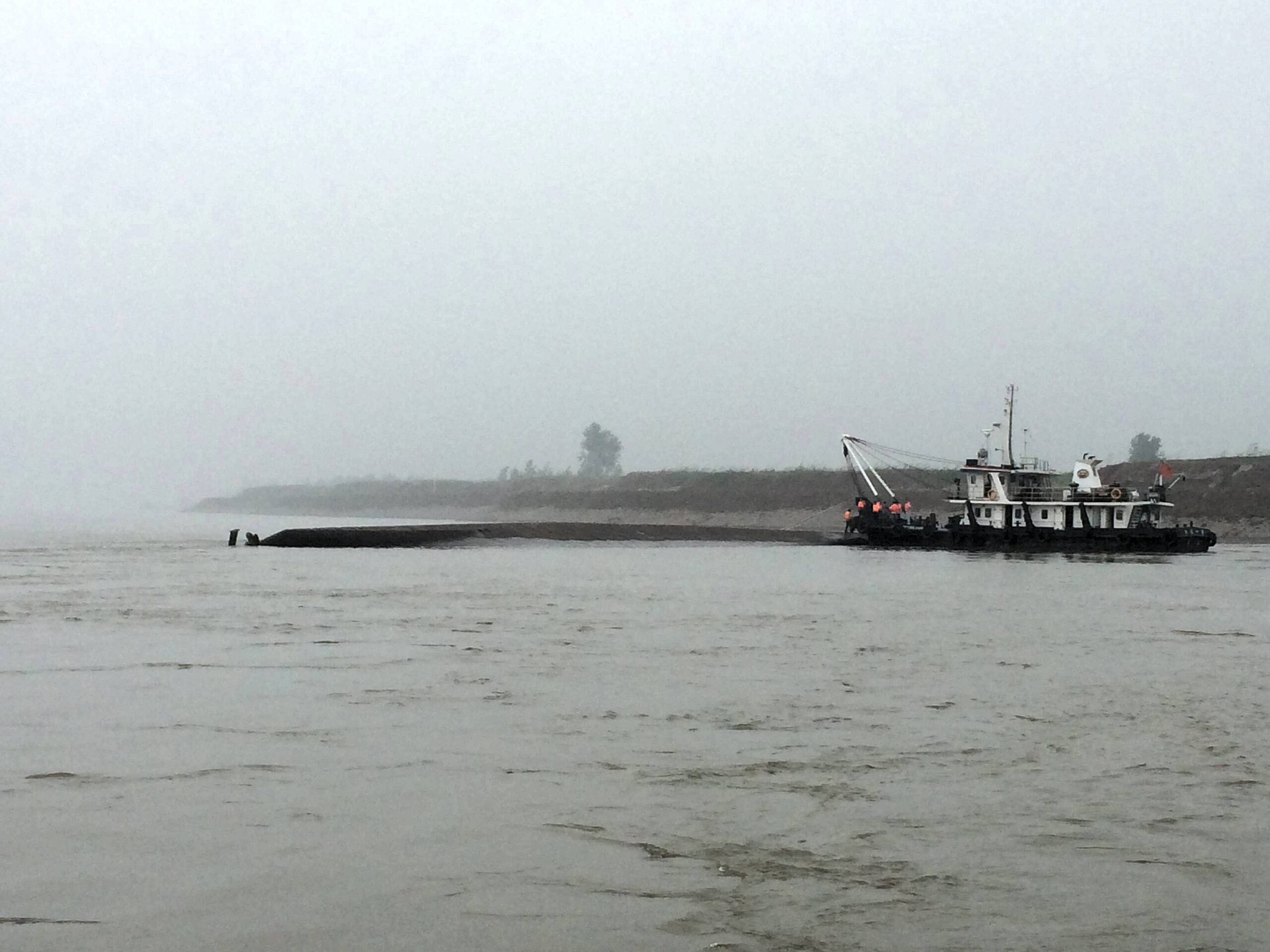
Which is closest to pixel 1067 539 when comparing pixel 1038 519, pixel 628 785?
pixel 1038 519

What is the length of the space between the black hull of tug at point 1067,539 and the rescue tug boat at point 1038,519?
37mm

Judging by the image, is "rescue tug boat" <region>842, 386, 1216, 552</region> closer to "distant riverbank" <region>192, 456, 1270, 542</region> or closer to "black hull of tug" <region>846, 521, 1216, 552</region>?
"black hull of tug" <region>846, 521, 1216, 552</region>

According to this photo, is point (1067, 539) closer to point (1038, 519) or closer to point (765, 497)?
point (1038, 519)

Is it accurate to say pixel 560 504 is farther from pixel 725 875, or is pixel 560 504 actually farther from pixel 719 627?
pixel 725 875

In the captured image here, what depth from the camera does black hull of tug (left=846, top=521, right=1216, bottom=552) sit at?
61.4 m

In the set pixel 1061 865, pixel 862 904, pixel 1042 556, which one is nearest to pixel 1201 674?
pixel 1061 865

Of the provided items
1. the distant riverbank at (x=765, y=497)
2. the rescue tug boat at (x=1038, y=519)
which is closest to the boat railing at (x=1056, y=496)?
the rescue tug boat at (x=1038, y=519)

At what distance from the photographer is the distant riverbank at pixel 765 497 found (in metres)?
89.3

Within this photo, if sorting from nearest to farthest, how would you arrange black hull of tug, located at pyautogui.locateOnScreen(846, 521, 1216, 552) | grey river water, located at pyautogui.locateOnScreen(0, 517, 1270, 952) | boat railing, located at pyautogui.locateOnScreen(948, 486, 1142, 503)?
grey river water, located at pyautogui.locateOnScreen(0, 517, 1270, 952), black hull of tug, located at pyautogui.locateOnScreen(846, 521, 1216, 552), boat railing, located at pyautogui.locateOnScreen(948, 486, 1142, 503)

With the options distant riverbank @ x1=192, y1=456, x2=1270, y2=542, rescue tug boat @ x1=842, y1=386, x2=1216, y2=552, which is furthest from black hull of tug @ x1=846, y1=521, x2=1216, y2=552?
distant riverbank @ x1=192, y1=456, x2=1270, y2=542

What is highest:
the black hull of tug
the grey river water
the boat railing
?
the boat railing

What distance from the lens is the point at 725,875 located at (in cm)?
834

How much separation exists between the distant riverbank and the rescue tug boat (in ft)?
75.8

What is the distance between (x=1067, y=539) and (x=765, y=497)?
5732cm
